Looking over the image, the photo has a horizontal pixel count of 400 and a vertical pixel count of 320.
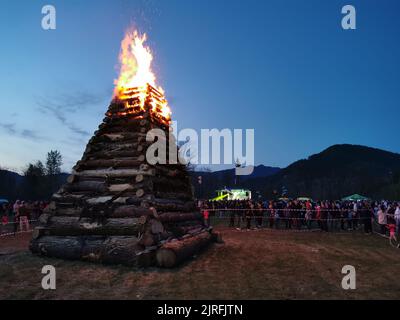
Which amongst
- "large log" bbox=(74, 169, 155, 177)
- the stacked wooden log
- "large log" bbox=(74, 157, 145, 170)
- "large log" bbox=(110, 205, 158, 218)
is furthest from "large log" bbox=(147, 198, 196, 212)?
"large log" bbox=(74, 157, 145, 170)

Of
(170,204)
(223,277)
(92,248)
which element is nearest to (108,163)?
(170,204)

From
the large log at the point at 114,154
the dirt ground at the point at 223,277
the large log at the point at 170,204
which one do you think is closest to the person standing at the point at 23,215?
the dirt ground at the point at 223,277

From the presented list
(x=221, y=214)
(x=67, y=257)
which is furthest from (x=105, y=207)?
(x=221, y=214)

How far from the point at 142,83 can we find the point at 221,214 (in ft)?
75.5

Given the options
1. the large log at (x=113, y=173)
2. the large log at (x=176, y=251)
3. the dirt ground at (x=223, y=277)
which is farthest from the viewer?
the large log at (x=113, y=173)

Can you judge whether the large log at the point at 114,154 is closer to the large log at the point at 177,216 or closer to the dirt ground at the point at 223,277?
the large log at the point at 177,216

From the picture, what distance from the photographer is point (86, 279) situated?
8289mm

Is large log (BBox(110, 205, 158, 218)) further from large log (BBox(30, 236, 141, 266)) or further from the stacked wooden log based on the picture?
large log (BBox(30, 236, 141, 266))

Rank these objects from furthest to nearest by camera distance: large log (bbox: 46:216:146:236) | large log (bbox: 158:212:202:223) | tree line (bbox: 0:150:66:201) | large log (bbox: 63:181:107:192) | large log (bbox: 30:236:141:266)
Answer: tree line (bbox: 0:150:66:201)
large log (bbox: 63:181:107:192)
large log (bbox: 158:212:202:223)
large log (bbox: 46:216:146:236)
large log (bbox: 30:236:141:266)

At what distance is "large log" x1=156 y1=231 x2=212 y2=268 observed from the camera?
945 centimetres

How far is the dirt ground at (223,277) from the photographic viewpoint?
7.00 metres

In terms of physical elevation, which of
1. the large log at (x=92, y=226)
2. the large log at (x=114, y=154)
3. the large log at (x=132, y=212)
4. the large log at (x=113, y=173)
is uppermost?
the large log at (x=114, y=154)

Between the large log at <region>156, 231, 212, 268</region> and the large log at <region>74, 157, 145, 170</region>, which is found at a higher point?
the large log at <region>74, 157, 145, 170</region>
